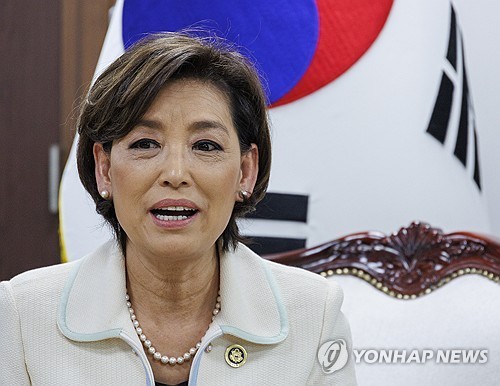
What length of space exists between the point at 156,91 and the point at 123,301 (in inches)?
13.8

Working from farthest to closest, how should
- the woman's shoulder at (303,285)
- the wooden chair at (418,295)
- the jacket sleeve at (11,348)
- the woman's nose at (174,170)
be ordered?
the wooden chair at (418,295), the woman's shoulder at (303,285), the jacket sleeve at (11,348), the woman's nose at (174,170)

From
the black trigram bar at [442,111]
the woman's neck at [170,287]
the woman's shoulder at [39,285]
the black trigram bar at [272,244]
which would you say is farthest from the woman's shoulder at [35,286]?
the black trigram bar at [442,111]

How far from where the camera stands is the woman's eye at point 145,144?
125 cm

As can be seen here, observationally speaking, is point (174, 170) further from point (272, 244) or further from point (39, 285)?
point (272, 244)

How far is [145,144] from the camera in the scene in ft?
4.12

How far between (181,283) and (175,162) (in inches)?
9.7

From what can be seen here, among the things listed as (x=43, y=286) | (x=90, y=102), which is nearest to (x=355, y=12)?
(x=90, y=102)

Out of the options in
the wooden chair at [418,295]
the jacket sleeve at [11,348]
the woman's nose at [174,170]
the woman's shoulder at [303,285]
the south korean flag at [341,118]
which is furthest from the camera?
the south korean flag at [341,118]

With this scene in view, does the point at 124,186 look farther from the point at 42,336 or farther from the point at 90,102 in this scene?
the point at 42,336

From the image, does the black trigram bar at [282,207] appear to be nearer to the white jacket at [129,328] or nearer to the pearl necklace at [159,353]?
the white jacket at [129,328]

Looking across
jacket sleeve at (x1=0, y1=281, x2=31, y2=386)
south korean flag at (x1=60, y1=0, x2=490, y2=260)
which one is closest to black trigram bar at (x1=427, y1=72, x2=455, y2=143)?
south korean flag at (x1=60, y1=0, x2=490, y2=260)

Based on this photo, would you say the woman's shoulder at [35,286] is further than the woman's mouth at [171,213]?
Yes

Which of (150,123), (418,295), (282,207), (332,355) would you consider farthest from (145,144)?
(418,295)

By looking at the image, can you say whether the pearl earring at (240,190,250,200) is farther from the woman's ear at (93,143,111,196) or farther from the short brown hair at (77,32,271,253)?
the woman's ear at (93,143,111,196)
